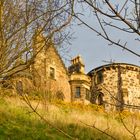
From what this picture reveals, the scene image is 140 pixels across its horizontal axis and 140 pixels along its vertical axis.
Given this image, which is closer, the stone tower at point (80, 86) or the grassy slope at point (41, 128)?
the grassy slope at point (41, 128)

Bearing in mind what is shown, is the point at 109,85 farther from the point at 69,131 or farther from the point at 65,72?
the point at 69,131

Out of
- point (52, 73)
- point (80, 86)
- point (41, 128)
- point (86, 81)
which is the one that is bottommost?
point (41, 128)

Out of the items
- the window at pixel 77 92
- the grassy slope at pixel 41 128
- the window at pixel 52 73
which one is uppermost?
the window at pixel 52 73

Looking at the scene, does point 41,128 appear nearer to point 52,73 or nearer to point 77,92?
point 52,73

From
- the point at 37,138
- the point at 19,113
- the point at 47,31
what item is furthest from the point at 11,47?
the point at 19,113

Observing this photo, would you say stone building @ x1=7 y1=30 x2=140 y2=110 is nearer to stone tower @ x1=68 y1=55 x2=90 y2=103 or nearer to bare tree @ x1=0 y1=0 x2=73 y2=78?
stone tower @ x1=68 y1=55 x2=90 y2=103

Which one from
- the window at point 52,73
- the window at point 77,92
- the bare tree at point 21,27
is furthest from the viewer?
the window at point 77,92

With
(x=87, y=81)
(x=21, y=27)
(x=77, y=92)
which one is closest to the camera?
(x=21, y=27)

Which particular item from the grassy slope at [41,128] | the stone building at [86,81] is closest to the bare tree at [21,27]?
the grassy slope at [41,128]

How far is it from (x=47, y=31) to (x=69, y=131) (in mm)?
3406

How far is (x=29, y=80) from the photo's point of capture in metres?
18.8

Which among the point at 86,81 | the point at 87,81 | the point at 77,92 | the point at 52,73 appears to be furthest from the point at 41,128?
the point at 87,81

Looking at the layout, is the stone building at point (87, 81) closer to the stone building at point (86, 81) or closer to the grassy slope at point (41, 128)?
the stone building at point (86, 81)

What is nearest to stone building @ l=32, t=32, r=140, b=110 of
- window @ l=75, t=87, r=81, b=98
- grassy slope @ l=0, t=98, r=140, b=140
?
window @ l=75, t=87, r=81, b=98
